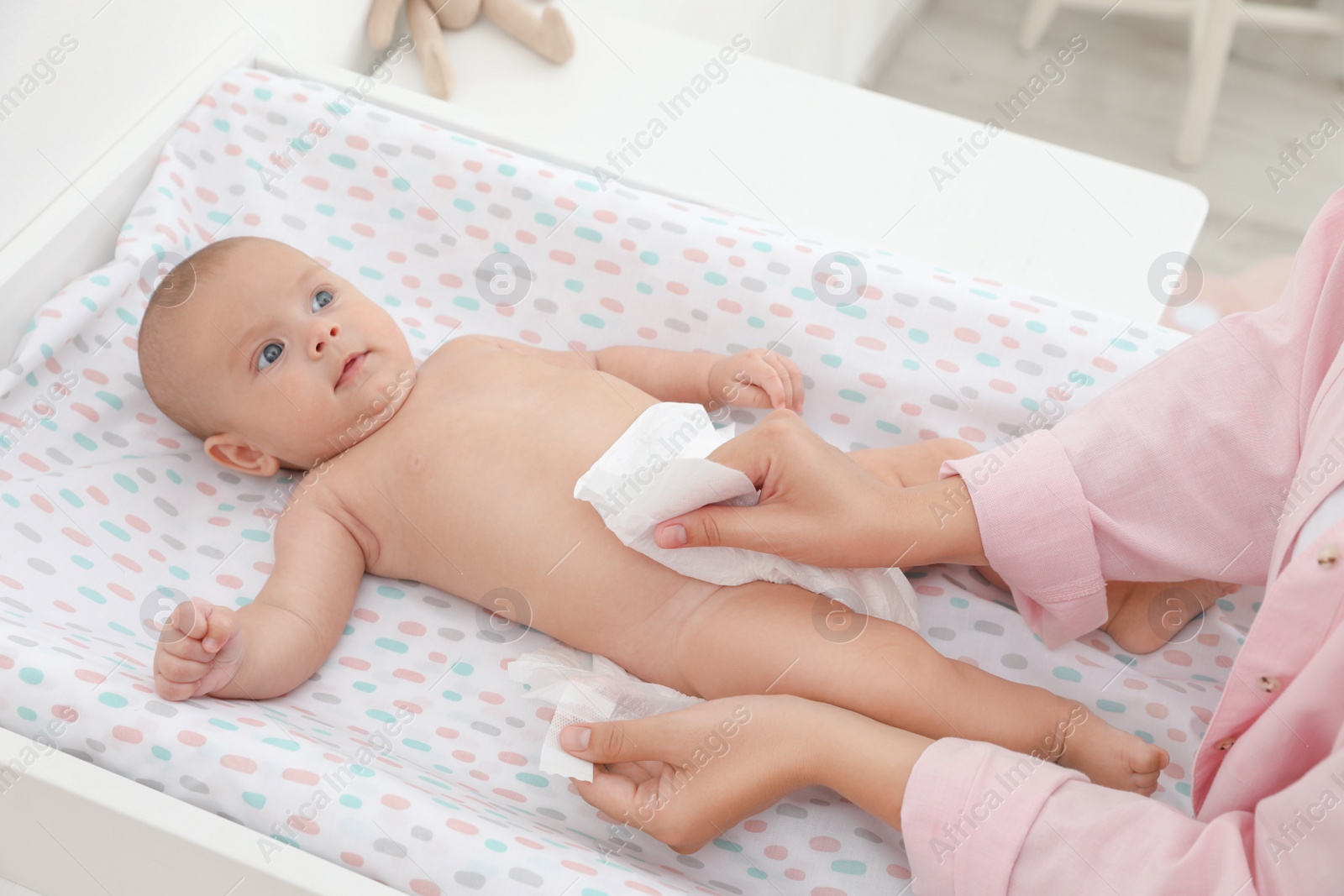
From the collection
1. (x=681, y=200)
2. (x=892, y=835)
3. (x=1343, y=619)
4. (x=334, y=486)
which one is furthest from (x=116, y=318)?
(x=1343, y=619)

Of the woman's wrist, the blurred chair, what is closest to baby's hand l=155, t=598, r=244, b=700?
the woman's wrist

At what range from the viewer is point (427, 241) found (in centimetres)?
140

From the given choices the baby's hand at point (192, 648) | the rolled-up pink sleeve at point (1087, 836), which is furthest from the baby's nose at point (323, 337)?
the rolled-up pink sleeve at point (1087, 836)

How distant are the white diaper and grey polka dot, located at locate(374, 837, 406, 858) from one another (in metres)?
0.18

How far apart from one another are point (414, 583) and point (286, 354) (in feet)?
0.98

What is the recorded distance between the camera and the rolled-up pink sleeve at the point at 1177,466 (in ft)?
3.12

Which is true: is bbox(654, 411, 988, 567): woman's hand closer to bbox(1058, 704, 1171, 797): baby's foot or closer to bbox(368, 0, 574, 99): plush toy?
bbox(1058, 704, 1171, 797): baby's foot

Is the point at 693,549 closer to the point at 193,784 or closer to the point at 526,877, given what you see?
the point at 526,877

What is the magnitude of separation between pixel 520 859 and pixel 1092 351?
831 mm

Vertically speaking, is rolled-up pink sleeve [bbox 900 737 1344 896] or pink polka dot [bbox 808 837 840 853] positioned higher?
rolled-up pink sleeve [bbox 900 737 1344 896]

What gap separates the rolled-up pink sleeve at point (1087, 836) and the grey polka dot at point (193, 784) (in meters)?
0.61

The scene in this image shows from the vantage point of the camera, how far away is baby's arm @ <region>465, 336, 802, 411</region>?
4.00 ft

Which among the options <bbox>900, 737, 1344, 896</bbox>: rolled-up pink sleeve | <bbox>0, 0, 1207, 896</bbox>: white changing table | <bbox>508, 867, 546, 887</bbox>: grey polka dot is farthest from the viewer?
<bbox>0, 0, 1207, 896</bbox>: white changing table

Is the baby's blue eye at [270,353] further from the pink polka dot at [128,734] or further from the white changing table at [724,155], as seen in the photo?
the pink polka dot at [128,734]
